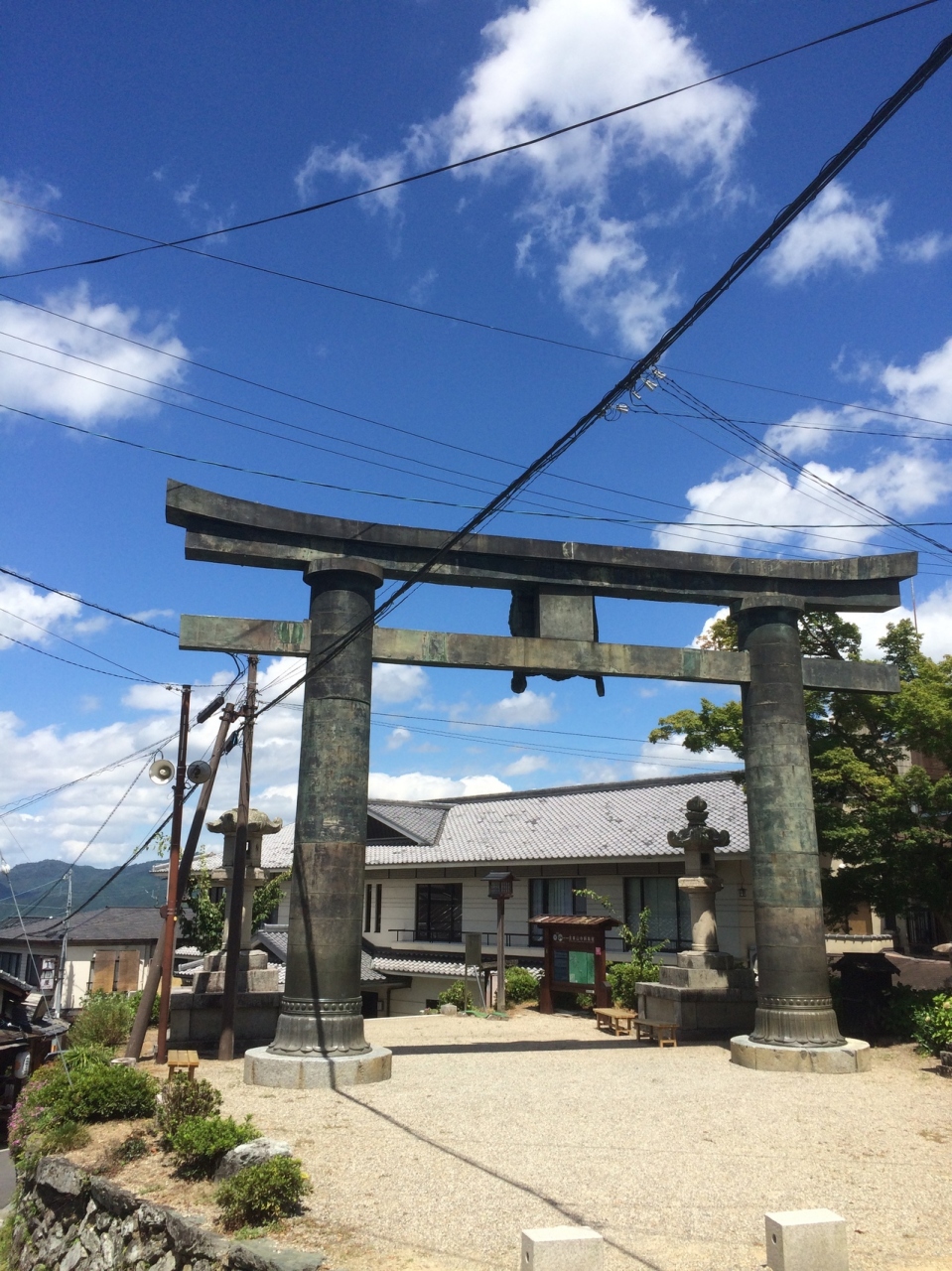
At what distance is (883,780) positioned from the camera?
1600cm

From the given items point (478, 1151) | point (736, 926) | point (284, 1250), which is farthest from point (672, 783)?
point (284, 1250)

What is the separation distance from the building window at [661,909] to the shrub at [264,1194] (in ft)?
60.6

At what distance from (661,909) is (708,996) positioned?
922 centimetres

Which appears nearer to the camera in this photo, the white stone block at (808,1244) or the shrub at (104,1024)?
the white stone block at (808,1244)

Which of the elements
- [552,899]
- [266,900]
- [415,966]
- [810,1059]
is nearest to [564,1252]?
[810,1059]

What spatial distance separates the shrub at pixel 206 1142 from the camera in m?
8.14

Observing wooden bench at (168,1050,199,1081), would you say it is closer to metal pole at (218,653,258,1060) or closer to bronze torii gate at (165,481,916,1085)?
bronze torii gate at (165,481,916,1085)

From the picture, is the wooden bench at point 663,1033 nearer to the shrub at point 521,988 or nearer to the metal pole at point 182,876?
the metal pole at point 182,876

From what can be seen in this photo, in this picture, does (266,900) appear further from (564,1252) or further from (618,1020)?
(564,1252)

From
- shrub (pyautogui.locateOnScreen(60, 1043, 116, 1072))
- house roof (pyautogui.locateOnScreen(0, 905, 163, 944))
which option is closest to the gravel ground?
shrub (pyautogui.locateOnScreen(60, 1043, 116, 1072))

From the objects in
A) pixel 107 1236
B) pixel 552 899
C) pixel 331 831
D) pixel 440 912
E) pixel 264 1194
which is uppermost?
pixel 331 831

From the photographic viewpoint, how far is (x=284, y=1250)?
6477mm

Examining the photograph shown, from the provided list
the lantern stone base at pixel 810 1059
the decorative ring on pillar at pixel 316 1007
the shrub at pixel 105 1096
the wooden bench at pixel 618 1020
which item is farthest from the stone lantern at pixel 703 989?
the shrub at pixel 105 1096

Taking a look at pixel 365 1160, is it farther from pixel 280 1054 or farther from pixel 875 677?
pixel 875 677
